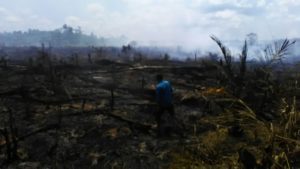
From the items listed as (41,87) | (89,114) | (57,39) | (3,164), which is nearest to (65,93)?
(41,87)

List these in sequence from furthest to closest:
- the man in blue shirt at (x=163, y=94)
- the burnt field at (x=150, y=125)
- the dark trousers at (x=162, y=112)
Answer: the dark trousers at (x=162, y=112) → the man in blue shirt at (x=163, y=94) → the burnt field at (x=150, y=125)

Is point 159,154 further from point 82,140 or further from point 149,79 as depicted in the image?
point 149,79

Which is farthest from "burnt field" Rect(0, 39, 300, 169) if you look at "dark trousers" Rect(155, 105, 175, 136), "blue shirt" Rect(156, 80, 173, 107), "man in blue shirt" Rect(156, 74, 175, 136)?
"blue shirt" Rect(156, 80, 173, 107)

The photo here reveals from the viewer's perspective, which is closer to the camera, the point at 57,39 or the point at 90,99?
the point at 90,99

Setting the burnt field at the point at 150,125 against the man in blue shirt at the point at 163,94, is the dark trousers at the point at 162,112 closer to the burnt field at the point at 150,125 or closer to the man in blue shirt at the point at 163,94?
the man in blue shirt at the point at 163,94

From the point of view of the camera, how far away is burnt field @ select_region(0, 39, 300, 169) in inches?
202

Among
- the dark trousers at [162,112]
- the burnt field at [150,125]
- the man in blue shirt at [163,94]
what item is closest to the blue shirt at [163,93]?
the man in blue shirt at [163,94]

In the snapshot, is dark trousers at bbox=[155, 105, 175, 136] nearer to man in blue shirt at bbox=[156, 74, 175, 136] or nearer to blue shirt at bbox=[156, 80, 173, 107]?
man in blue shirt at bbox=[156, 74, 175, 136]

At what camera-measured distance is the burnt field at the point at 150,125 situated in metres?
5.12

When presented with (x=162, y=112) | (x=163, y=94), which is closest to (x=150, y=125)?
(x=162, y=112)

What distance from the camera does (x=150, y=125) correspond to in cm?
1247

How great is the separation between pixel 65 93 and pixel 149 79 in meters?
6.76

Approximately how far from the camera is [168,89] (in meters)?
11.5

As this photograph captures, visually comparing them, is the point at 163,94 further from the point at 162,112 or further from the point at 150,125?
the point at 150,125
